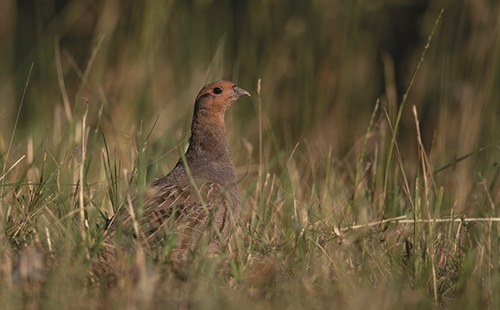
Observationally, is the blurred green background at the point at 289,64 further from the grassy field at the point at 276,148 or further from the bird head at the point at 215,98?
the bird head at the point at 215,98

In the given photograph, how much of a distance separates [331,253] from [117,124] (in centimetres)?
319

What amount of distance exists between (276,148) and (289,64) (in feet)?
8.77

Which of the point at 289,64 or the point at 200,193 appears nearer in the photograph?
the point at 200,193

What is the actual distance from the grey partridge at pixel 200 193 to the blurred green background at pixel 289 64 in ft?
6.28

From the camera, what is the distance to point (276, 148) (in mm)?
5145

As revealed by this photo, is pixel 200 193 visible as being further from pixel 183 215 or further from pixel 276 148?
pixel 276 148

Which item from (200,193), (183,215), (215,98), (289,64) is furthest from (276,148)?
(289,64)

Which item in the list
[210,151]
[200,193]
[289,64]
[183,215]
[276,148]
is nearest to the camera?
[183,215]

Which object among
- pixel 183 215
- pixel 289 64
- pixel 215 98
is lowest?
pixel 183 215

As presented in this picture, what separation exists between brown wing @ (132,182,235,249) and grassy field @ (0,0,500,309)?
127 millimetres

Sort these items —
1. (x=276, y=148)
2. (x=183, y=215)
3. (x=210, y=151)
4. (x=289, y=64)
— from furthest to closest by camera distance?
(x=289, y=64), (x=276, y=148), (x=210, y=151), (x=183, y=215)

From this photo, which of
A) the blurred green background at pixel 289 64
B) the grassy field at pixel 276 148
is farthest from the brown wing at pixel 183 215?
the blurred green background at pixel 289 64

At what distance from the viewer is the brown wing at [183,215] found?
395 centimetres

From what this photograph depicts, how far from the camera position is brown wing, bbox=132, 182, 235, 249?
3.95 metres
